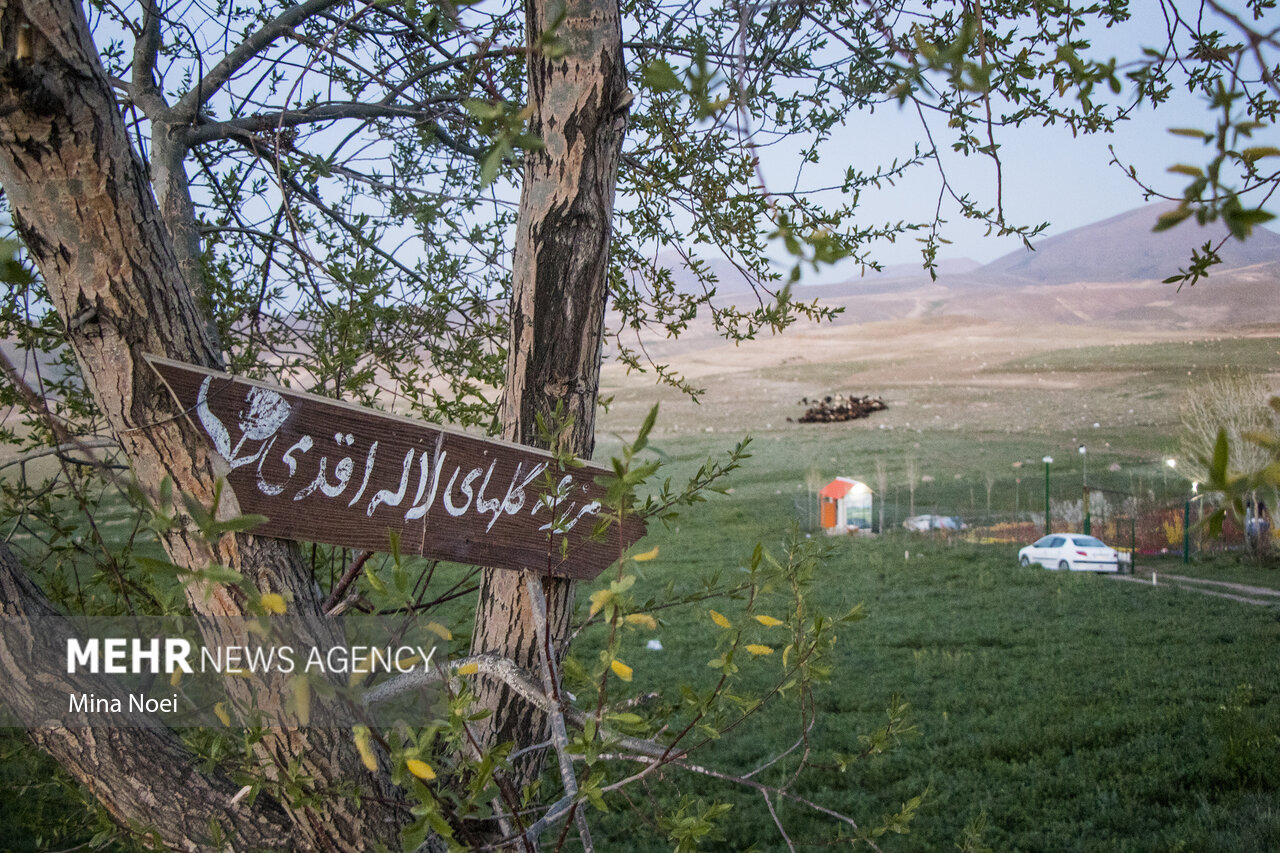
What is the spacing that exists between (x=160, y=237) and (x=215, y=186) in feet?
5.07

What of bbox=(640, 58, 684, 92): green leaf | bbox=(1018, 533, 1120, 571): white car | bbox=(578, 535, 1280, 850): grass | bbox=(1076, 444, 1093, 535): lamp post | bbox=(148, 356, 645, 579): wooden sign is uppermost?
bbox=(640, 58, 684, 92): green leaf

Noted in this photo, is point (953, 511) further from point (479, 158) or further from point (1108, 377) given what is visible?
point (479, 158)

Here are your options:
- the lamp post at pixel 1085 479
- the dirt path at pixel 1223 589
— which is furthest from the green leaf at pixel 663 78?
the lamp post at pixel 1085 479

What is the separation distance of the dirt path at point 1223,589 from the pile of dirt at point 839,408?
4.47 meters

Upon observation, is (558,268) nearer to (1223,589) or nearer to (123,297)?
(123,297)

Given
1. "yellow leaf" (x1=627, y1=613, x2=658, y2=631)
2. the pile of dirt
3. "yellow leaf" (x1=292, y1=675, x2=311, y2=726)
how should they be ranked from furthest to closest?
the pile of dirt < "yellow leaf" (x1=627, y1=613, x2=658, y2=631) < "yellow leaf" (x1=292, y1=675, x2=311, y2=726)

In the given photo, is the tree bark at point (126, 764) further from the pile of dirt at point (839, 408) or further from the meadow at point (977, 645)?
the pile of dirt at point (839, 408)

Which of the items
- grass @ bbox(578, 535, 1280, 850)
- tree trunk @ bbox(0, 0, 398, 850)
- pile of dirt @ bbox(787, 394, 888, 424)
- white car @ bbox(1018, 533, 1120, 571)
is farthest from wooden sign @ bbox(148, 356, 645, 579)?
pile of dirt @ bbox(787, 394, 888, 424)

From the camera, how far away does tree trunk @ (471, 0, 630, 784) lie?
4.13ft

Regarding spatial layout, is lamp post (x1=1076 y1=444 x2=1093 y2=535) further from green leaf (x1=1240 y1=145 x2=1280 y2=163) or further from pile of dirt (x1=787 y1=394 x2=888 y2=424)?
green leaf (x1=1240 y1=145 x2=1280 y2=163)

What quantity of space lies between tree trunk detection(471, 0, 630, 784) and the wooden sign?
90 millimetres

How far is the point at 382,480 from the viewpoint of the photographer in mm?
1193

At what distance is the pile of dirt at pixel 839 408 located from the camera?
1223 centimetres

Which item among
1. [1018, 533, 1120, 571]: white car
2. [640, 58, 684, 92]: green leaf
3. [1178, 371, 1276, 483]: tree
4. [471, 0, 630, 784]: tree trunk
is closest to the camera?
[640, 58, 684, 92]: green leaf
